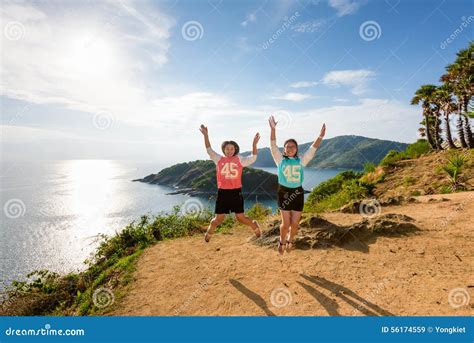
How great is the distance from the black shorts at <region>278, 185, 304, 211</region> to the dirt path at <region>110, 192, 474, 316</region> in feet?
4.43

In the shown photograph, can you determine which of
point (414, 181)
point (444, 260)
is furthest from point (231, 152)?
point (414, 181)

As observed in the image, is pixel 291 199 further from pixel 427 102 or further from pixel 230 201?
pixel 427 102

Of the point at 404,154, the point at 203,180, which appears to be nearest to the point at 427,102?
the point at 404,154

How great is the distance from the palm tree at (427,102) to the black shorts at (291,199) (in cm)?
3653

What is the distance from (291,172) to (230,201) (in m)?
1.49

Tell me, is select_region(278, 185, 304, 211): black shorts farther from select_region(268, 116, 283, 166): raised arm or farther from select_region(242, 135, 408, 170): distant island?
select_region(242, 135, 408, 170): distant island

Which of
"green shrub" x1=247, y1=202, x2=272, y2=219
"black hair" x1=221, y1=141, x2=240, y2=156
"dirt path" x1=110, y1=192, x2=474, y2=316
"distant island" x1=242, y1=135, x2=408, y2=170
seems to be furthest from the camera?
"distant island" x1=242, y1=135, x2=408, y2=170

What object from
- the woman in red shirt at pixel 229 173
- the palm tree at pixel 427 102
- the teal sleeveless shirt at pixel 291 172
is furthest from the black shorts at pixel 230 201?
the palm tree at pixel 427 102

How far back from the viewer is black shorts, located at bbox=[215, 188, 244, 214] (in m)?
5.84

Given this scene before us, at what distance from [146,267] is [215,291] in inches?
96.8

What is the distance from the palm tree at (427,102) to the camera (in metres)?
33.6

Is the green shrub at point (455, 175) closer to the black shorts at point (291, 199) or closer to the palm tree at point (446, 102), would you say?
the black shorts at point (291, 199)

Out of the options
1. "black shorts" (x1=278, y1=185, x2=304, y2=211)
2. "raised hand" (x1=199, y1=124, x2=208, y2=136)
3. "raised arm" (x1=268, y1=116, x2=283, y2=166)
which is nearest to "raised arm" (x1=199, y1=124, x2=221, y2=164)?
"raised hand" (x1=199, y1=124, x2=208, y2=136)

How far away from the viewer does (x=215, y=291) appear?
4961mm
